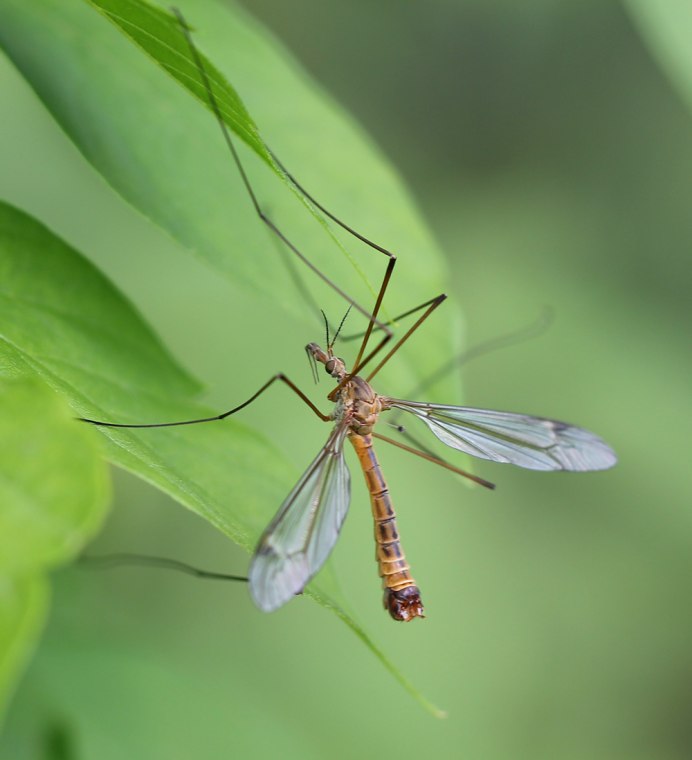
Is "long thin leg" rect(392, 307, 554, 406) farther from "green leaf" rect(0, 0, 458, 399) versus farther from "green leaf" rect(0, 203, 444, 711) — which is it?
"green leaf" rect(0, 203, 444, 711)

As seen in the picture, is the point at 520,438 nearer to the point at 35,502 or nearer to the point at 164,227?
the point at 164,227

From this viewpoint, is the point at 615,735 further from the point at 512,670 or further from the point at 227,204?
the point at 227,204

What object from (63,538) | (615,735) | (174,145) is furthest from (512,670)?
(63,538)

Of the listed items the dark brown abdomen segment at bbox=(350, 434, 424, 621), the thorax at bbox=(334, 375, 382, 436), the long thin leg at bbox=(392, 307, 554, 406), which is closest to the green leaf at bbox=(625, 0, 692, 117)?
the thorax at bbox=(334, 375, 382, 436)

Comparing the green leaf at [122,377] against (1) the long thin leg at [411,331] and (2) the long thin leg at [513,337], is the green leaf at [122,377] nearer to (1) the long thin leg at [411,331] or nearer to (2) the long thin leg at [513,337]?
(1) the long thin leg at [411,331]

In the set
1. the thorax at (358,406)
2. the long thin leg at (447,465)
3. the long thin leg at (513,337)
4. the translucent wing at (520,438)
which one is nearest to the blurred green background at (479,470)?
the long thin leg at (513,337)

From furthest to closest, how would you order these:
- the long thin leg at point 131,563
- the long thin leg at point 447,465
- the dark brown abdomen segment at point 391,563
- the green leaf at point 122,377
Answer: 1. the long thin leg at point 131,563
2. the dark brown abdomen segment at point 391,563
3. the long thin leg at point 447,465
4. the green leaf at point 122,377
